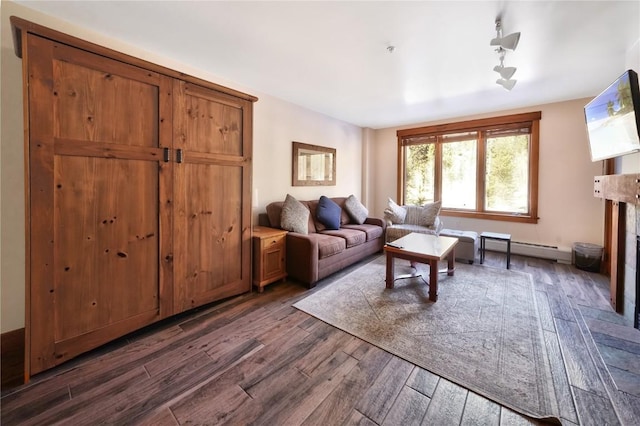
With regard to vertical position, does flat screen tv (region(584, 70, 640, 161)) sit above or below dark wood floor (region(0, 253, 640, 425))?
above

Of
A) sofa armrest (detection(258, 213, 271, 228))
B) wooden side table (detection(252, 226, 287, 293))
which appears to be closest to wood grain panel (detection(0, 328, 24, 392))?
wooden side table (detection(252, 226, 287, 293))

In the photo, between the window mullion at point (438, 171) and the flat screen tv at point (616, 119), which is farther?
the window mullion at point (438, 171)

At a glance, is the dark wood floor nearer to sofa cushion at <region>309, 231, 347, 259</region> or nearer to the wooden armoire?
the wooden armoire

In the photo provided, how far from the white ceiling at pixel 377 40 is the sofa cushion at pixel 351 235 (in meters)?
2.01

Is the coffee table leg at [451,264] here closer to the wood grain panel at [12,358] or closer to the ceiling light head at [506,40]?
the ceiling light head at [506,40]

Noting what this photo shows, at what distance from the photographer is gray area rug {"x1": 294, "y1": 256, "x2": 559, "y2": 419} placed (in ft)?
5.24

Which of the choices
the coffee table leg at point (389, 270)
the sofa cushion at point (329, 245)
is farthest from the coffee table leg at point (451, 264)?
the sofa cushion at point (329, 245)

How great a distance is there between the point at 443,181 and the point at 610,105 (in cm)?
303

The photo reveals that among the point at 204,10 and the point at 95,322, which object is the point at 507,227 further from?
the point at 95,322

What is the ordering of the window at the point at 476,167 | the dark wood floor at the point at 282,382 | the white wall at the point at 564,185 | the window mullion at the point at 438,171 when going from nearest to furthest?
the dark wood floor at the point at 282,382, the white wall at the point at 564,185, the window at the point at 476,167, the window mullion at the point at 438,171

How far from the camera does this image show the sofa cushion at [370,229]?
4.14 m

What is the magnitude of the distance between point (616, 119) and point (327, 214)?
10.4 ft

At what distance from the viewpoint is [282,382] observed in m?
1.61

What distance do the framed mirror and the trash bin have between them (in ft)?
12.8
